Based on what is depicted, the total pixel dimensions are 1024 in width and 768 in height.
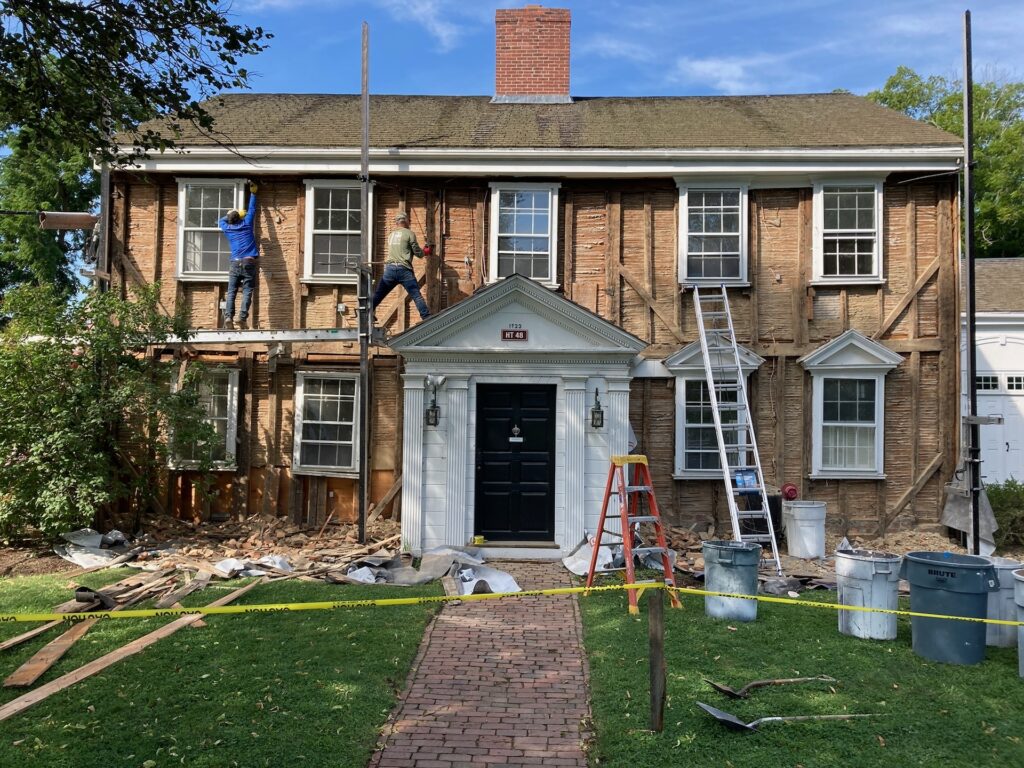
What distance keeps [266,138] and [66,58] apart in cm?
478

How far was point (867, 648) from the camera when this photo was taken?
20.7 feet

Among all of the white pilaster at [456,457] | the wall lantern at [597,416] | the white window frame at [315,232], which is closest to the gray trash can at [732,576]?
the wall lantern at [597,416]

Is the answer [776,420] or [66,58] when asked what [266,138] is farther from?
[776,420]

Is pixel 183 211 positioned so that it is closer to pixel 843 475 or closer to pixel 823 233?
pixel 823 233

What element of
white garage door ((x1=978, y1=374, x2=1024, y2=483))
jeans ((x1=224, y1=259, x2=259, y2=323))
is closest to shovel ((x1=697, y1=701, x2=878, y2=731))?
jeans ((x1=224, y1=259, x2=259, y2=323))

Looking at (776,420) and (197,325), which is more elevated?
(197,325)

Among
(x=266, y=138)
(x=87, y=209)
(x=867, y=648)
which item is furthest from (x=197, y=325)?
(x=87, y=209)

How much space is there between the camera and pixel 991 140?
1070 inches

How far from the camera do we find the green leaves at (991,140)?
25047mm

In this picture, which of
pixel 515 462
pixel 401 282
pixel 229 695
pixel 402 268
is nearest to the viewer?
pixel 229 695

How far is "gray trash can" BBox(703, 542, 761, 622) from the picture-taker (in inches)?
278

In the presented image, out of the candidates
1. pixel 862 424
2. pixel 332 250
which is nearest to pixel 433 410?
pixel 332 250

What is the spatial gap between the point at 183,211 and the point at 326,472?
5.07 metres

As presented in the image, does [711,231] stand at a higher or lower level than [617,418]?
higher
